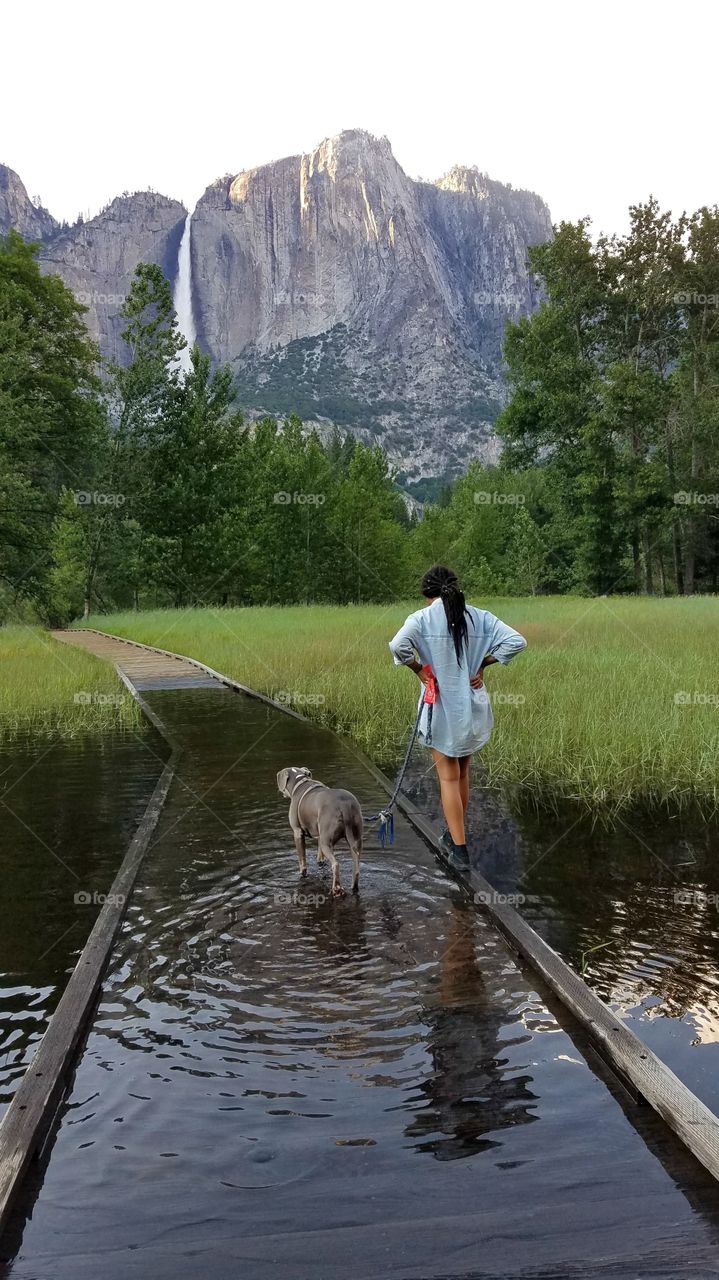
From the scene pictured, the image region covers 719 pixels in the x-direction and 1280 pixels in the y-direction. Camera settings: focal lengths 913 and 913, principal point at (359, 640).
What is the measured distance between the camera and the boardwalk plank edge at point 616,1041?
10.5 feet

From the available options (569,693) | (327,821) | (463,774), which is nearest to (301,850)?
(327,821)

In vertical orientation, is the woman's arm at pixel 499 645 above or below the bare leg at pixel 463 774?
above

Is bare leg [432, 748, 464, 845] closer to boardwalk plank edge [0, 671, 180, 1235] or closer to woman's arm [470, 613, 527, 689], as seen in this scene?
woman's arm [470, 613, 527, 689]

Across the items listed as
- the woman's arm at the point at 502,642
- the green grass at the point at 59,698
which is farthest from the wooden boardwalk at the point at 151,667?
the woman's arm at the point at 502,642

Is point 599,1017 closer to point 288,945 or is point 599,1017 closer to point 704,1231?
point 704,1231

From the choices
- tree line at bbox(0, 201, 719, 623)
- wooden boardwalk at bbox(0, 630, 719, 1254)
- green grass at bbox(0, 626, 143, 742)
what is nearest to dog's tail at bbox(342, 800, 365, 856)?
wooden boardwalk at bbox(0, 630, 719, 1254)

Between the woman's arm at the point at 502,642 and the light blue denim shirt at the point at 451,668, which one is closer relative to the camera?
the light blue denim shirt at the point at 451,668

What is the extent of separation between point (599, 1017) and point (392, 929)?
69.3 inches

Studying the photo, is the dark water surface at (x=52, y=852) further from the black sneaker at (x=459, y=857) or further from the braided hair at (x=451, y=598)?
the braided hair at (x=451, y=598)

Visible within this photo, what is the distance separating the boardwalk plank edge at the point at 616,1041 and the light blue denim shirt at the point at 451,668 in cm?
100

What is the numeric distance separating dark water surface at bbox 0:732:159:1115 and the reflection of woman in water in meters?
1.76

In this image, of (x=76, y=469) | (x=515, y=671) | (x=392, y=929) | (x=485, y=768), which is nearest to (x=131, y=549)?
(x=76, y=469)

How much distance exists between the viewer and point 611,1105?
360 centimetres

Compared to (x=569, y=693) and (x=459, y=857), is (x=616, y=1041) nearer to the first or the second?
(x=459, y=857)
